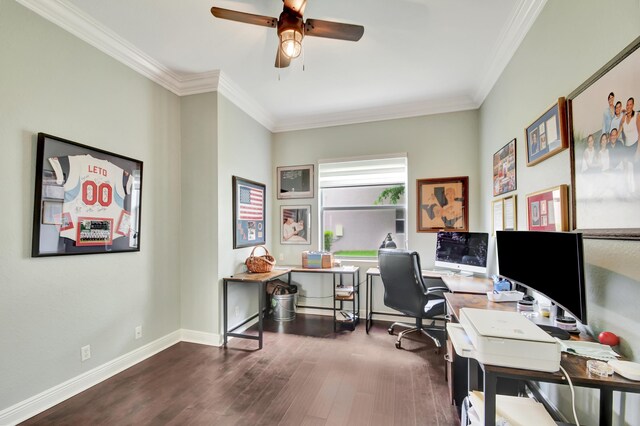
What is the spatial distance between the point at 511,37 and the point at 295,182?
9.58ft

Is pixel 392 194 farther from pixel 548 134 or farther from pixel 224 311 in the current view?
pixel 224 311

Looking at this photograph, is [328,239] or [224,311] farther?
[328,239]

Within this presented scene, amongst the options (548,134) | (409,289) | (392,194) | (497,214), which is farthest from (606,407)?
(392,194)

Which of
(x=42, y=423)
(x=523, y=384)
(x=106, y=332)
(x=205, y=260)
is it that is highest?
(x=205, y=260)

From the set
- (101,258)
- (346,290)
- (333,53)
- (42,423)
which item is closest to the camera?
(42,423)

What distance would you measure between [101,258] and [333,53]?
2.68 metres

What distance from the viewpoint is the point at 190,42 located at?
7.99 ft

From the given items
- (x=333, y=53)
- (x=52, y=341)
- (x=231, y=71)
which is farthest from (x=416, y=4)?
(x=52, y=341)

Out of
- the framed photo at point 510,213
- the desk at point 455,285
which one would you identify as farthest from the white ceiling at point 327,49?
the desk at point 455,285

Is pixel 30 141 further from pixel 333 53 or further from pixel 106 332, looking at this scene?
pixel 333 53

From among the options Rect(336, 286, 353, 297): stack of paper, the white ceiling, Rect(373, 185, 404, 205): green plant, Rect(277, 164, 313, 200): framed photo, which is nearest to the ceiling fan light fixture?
the white ceiling

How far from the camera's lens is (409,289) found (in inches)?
114

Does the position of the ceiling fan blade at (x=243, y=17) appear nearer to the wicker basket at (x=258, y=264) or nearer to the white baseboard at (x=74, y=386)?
the wicker basket at (x=258, y=264)

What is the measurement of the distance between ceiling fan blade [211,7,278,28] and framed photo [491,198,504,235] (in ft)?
8.03
